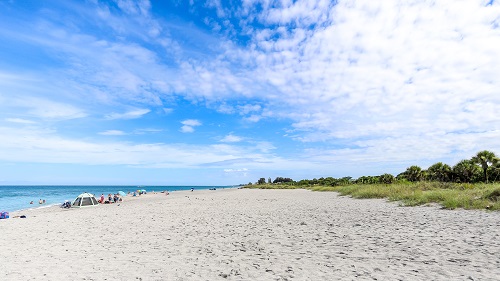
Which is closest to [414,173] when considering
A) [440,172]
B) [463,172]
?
[440,172]

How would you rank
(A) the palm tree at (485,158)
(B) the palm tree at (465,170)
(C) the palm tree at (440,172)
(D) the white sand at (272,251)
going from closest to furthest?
(D) the white sand at (272,251) < (A) the palm tree at (485,158) < (B) the palm tree at (465,170) < (C) the palm tree at (440,172)

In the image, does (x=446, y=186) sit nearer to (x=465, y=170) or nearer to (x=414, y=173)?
(x=465, y=170)

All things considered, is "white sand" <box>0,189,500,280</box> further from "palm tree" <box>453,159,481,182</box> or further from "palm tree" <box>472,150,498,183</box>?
"palm tree" <box>453,159,481,182</box>

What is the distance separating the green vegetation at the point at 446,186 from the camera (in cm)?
1809

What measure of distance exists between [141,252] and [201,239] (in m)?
2.51

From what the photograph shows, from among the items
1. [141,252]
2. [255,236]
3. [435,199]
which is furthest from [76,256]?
[435,199]

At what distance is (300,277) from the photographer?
253 inches

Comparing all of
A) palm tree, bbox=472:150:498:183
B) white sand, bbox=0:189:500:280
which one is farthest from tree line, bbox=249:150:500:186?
white sand, bbox=0:189:500:280

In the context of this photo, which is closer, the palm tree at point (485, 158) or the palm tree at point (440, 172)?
the palm tree at point (485, 158)

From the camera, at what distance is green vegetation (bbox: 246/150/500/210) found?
59.4ft

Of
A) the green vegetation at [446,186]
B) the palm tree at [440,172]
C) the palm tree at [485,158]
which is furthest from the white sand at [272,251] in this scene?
the palm tree at [440,172]

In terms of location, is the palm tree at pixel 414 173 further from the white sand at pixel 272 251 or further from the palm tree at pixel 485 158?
the white sand at pixel 272 251

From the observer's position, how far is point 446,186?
32031mm

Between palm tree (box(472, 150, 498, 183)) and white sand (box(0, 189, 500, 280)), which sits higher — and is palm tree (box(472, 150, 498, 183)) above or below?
above
